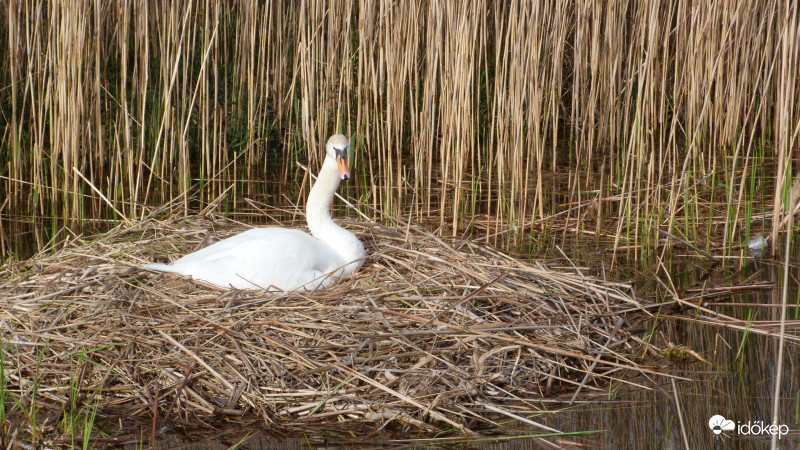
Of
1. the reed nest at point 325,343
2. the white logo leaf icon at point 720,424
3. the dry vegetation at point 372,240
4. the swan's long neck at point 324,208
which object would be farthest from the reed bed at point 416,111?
the white logo leaf icon at point 720,424

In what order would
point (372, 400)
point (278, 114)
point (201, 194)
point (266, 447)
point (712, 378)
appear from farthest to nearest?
point (278, 114), point (201, 194), point (712, 378), point (372, 400), point (266, 447)

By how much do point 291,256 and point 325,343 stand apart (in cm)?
60

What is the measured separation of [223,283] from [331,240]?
66 cm

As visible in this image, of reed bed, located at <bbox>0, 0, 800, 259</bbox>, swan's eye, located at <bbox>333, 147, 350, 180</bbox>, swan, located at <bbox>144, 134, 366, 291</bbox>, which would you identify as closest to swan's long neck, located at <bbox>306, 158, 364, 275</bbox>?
swan, located at <bbox>144, 134, 366, 291</bbox>

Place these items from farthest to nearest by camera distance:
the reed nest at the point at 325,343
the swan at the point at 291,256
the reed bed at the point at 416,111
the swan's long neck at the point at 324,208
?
the reed bed at the point at 416,111 → the swan's long neck at the point at 324,208 → the swan at the point at 291,256 → the reed nest at the point at 325,343

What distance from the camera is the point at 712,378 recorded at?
396cm

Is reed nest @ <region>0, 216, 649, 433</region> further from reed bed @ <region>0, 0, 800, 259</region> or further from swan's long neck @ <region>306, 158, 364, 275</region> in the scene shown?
reed bed @ <region>0, 0, 800, 259</region>

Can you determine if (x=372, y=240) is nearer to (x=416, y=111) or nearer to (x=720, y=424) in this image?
(x=416, y=111)

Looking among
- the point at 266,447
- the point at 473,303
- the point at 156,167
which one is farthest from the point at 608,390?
the point at 156,167

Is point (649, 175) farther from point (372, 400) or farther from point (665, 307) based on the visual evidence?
point (372, 400)

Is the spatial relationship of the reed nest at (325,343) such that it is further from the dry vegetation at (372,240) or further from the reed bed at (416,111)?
the reed bed at (416,111)

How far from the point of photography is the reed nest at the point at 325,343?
12.1ft

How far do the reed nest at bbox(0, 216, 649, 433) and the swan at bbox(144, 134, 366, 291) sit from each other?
7cm

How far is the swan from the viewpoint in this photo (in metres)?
4.35
